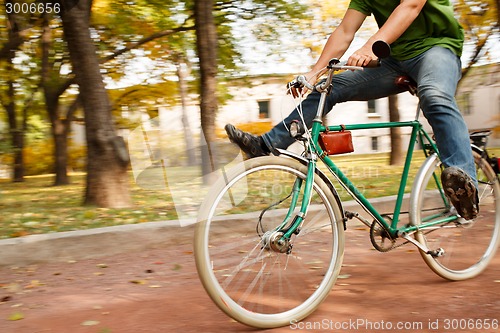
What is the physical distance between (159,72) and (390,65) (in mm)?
16817

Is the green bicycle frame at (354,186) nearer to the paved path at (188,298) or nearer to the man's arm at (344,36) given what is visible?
the paved path at (188,298)

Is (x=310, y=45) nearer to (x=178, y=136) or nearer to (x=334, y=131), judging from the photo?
(x=178, y=136)

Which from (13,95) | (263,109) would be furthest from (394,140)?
(263,109)

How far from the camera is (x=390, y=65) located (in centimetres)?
370

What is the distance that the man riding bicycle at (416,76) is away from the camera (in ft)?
10.8

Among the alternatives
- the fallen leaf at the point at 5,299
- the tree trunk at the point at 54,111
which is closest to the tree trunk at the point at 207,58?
the fallen leaf at the point at 5,299

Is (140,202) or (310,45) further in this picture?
(310,45)

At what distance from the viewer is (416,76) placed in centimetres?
356

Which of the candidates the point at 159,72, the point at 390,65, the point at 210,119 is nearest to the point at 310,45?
the point at 159,72

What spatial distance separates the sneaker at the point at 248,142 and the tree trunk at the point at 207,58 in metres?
7.19

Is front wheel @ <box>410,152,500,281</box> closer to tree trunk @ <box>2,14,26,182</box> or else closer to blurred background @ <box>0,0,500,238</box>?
blurred background @ <box>0,0,500,238</box>

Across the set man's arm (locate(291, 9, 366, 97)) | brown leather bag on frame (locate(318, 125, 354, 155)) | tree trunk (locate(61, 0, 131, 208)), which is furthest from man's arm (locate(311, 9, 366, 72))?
tree trunk (locate(61, 0, 131, 208))

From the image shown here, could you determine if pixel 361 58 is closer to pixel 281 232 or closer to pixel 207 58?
pixel 281 232

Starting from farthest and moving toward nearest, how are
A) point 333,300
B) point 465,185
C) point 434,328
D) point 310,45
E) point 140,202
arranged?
point 310,45 < point 140,202 < point 333,300 < point 465,185 < point 434,328
